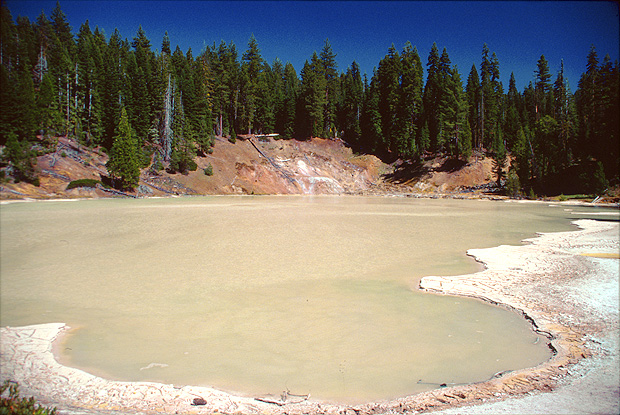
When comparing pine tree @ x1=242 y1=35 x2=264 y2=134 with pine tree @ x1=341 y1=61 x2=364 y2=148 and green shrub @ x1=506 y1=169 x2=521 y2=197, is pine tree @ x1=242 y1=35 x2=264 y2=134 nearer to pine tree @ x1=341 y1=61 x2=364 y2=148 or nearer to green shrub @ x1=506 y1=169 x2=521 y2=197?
pine tree @ x1=341 y1=61 x2=364 y2=148

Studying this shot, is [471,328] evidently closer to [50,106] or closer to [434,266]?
[434,266]

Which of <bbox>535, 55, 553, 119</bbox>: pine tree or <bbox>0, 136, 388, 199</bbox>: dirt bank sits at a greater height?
<bbox>535, 55, 553, 119</bbox>: pine tree

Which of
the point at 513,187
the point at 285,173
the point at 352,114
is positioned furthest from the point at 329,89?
the point at 513,187

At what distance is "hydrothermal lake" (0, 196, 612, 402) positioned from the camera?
5.42 meters

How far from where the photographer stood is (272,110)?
7769 cm

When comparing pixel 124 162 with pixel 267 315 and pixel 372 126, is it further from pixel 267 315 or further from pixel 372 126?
pixel 372 126

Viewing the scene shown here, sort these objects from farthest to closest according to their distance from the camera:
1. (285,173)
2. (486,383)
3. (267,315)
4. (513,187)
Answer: (285,173) < (513,187) < (267,315) < (486,383)

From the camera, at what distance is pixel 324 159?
235ft

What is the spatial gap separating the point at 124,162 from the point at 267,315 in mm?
44551

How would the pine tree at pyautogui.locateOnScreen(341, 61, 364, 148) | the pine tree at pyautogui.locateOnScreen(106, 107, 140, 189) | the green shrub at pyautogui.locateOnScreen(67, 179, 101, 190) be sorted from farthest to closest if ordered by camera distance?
the pine tree at pyautogui.locateOnScreen(341, 61, 364, 148)
the pine tree at pyautogui.locateOnScreen(106, 107, 140, 189)
the green shrub at pyautogui.locateOnScreen(67, 179, 101, 190)

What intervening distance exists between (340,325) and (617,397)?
4030 mm

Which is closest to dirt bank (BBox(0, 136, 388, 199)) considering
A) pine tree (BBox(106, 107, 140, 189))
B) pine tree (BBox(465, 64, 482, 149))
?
pine tree (BBox(106, 107, 140, 189))

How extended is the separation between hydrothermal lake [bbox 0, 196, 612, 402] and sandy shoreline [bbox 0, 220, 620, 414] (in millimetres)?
280

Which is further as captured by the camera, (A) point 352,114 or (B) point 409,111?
(A) point 352,114
